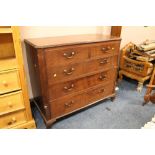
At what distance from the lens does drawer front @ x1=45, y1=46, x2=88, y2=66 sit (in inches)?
46.9

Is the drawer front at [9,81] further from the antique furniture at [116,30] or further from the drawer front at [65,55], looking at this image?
the antique furniture at [116,30]

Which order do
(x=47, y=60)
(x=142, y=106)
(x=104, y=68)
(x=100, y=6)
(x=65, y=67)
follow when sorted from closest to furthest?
(x=100, y=6) < (x=47, y=60) < (x=65, y=67) < (x=104, y=68) < (x=142, y=106)

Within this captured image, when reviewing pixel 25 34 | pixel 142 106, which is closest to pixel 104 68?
pixel 142 106

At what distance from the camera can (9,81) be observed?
119cm

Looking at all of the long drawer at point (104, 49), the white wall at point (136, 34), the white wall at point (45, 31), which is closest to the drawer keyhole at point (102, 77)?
the long drawer at point (104, 49)

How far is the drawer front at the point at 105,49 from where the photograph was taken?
56.9 inches

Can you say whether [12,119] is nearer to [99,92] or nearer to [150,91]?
[99,92]

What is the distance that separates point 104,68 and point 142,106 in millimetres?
811

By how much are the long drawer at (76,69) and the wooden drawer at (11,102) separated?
31cm

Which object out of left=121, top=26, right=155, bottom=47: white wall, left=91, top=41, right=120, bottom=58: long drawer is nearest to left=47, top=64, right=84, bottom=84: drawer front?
left=91, top=41, right=120, bottom=58: long drawer

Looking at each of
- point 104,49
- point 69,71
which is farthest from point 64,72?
point 104,49

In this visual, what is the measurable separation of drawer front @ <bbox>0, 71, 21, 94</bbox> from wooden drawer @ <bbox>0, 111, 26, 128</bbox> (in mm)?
266
